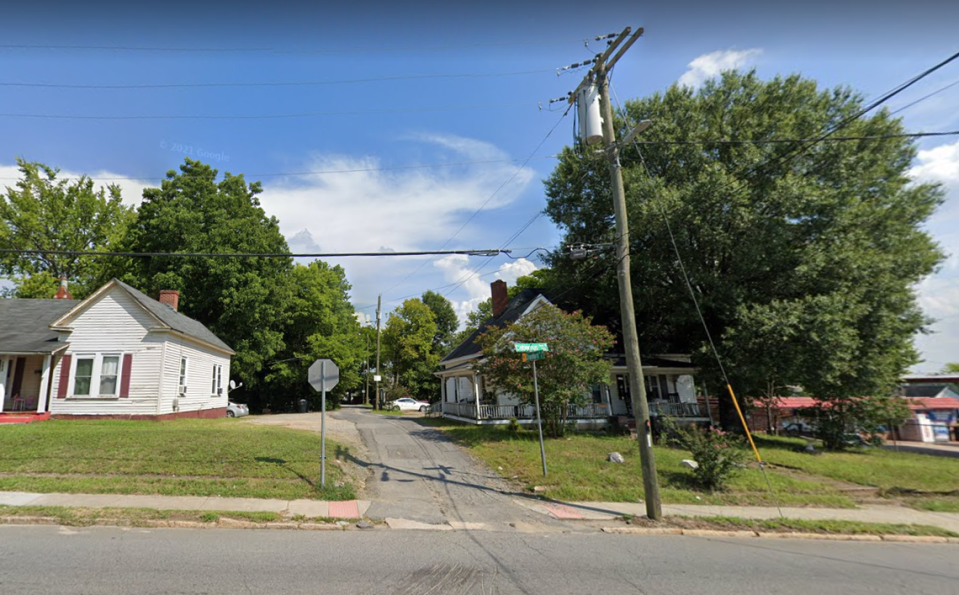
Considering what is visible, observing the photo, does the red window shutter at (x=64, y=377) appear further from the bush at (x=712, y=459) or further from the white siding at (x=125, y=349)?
the bush at (x=712, y=459)

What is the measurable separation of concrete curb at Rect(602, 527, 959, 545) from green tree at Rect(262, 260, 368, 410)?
110 ft

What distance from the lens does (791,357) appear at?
54.2 ft

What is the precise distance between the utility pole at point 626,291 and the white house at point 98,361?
62.5 ft

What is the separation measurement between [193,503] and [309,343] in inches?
1307

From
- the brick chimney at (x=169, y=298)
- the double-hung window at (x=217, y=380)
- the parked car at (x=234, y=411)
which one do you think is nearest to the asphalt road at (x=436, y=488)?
the double-hung window at (x=217, y=380)

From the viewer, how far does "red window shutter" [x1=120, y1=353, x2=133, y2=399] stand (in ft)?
60.2

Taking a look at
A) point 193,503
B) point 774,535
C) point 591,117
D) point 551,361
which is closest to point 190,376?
point 193,503

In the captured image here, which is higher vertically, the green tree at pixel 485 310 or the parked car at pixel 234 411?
the green tree at pixel 485 310

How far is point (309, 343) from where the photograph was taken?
3991cm

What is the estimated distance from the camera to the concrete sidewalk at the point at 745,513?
911cm

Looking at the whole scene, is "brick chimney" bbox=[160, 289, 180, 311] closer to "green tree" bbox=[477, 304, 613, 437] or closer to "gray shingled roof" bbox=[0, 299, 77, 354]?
"gray shingled roof" bbox=[0, 299, 77, 354]

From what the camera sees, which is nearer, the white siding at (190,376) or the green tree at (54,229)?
the white siding at (190,376)

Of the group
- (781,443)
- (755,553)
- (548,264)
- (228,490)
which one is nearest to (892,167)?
(781,443)

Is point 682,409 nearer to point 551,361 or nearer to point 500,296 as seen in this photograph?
point 551,361
